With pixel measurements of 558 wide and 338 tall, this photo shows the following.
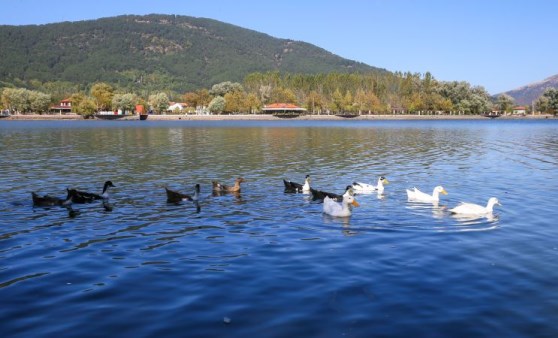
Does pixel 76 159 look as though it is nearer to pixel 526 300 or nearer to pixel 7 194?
pixel 7 194

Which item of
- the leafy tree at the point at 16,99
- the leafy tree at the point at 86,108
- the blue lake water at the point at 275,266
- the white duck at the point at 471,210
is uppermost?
the leafy tree at the point at 16,99

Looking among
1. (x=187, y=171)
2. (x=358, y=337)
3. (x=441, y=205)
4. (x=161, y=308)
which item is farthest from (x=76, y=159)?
(x=358, y=337)

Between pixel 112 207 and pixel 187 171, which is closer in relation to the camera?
pixel 112 207

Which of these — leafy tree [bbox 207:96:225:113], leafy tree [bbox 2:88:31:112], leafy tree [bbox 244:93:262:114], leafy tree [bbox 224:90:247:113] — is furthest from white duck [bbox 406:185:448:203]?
leafy tree [bbox 2:88:31:112]

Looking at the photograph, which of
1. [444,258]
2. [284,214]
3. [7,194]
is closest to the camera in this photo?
[444,258]

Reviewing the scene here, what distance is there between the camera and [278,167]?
3325 cm

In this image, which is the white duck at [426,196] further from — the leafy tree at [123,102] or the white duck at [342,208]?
the leafy tree at [123,102]

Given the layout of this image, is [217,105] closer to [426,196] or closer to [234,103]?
[234,103]

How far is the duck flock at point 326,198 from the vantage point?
17.5 meters

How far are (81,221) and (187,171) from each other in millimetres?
14185

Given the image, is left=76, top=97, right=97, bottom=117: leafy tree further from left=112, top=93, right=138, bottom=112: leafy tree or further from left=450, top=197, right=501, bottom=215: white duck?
left=450, top=197, right=501, bottom=215: white duck

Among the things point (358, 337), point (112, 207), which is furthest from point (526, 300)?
point (112, 207)

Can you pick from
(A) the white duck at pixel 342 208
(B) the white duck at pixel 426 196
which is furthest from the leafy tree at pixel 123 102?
(A) the white duck at pixel 342 208

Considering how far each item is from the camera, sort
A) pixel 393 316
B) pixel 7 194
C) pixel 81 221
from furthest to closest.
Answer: pixel 7 194
pixel 81 221
pixel 393 316
